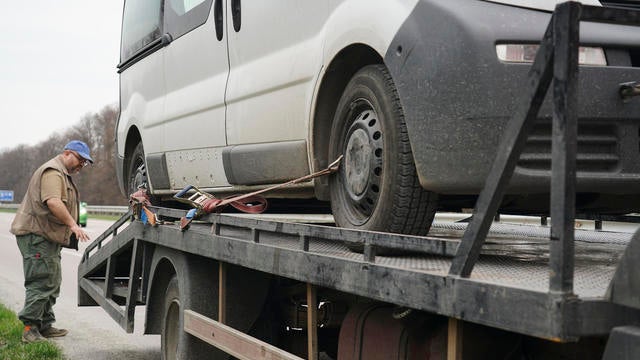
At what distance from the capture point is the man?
7.63 meters

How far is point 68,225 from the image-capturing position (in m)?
7.50

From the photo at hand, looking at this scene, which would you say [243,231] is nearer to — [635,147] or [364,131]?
[364,131]

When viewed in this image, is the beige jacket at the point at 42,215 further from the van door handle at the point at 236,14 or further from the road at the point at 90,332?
the van door handle at the point at 236,14

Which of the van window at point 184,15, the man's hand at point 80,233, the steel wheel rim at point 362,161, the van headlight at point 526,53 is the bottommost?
the man's hand at point 80,233

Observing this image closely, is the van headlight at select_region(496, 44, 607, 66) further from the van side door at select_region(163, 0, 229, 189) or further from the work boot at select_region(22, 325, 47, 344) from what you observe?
the work boot at select_region(22, 325, 47, 344)

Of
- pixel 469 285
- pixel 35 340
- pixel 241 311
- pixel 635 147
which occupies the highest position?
pixel 635 147

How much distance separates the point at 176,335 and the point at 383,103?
8.46ft

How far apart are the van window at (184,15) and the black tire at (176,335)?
5.44 ft

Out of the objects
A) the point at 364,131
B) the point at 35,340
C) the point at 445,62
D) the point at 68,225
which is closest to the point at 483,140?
the point at 445,62

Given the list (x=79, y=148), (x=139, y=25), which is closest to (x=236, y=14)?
(x=139, y=25)

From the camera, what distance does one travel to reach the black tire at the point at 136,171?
7.20 m

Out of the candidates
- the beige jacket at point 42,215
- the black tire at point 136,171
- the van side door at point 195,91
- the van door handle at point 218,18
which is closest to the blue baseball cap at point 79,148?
the beige jacket at point 42,215

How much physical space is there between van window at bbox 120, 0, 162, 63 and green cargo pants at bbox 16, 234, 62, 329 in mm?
1760

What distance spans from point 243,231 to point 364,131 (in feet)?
3.52
